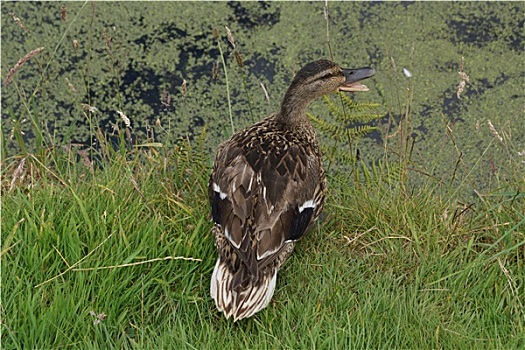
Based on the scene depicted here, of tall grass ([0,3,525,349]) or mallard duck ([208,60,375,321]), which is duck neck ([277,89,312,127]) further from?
tall grass ([0,3,525,349])

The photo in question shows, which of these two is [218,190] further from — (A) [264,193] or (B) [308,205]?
(B) [308,205]

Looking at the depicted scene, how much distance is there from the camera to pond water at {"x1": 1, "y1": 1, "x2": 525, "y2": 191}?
498 centimetres

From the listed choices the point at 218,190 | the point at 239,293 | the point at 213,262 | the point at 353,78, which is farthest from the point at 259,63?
the point at 239,293

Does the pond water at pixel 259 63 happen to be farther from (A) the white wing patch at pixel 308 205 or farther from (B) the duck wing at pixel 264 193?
(A) the white wing patch at pixel 308 205

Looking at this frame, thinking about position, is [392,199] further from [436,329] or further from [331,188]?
[436,329]

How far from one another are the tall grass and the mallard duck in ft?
0.46

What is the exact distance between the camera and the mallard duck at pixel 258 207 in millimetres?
3090

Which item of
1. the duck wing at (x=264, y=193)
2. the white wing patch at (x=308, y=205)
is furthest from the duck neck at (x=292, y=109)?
the white wing patch at (x=308, y=205)

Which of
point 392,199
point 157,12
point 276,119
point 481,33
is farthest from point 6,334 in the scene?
point 481,33

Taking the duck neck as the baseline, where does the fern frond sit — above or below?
below

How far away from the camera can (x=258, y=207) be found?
3.21 meters

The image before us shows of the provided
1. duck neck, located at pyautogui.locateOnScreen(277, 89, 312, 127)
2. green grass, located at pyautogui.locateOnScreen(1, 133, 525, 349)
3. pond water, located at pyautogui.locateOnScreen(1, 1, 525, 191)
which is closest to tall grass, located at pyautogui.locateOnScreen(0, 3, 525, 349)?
green grass, located at pyautogui.locateOnScreen(1, 133, 525, 349)

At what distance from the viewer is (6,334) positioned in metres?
2.94

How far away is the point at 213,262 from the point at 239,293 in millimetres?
367
